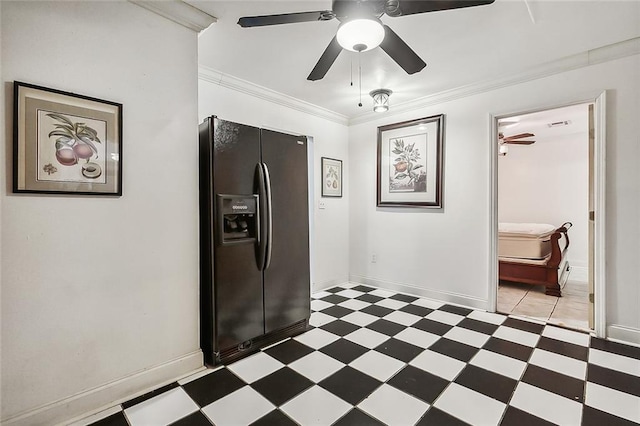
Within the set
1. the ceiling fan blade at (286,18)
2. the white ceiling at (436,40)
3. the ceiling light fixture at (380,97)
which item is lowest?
the ceiling fan blade at (286,18)

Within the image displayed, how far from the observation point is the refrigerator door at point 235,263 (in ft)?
7.20

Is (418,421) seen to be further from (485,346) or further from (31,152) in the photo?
(31,152)

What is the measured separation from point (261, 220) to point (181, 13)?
Answer: 152cm

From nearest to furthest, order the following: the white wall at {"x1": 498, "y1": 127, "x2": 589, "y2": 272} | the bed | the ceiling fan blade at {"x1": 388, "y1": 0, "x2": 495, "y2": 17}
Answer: the ceiling fan blade at {"x1": 388, "y1": 0, "x2": 495, "y2": 17}, the bed, the white wall at {"x1": 498, "y1": 127, "x2": 589, "y2": 272}

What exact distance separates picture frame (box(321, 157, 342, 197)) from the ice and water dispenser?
1831 millimetres

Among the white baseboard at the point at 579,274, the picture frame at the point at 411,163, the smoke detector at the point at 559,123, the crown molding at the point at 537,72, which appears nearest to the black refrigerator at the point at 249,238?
the picture frame at the point at 411,163

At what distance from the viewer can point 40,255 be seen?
1.55 metres

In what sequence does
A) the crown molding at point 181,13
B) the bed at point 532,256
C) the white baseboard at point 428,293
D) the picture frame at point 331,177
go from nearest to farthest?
the crown molding at point 181,13
the white baseboard at point 428,293
the bed at point 532,256
the picture frame at point 331,177

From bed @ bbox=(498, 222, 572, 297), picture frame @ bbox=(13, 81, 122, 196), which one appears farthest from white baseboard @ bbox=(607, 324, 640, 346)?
picture frame @ bbox=(13, 81, 122, 196)

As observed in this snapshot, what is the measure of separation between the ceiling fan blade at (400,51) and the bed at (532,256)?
10.9ft

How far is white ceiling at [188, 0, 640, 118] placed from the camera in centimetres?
203

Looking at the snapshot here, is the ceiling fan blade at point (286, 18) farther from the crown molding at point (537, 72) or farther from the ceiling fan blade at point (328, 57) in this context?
the crown molding at point (537, 72)

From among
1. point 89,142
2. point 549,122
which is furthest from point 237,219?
point 549,122

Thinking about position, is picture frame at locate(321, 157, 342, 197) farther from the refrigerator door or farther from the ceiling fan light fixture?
the ceiling fan light fixture
